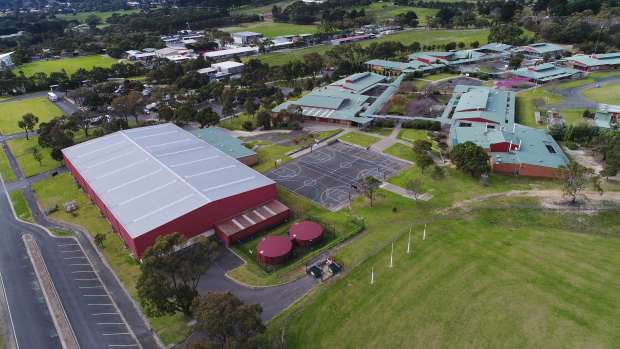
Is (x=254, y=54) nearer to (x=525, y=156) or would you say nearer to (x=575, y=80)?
(x=575, y=80)

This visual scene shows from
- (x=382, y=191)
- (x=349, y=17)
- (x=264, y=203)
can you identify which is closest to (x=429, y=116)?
(x=382, y=191)

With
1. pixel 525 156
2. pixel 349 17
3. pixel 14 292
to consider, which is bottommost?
pixel 14 292

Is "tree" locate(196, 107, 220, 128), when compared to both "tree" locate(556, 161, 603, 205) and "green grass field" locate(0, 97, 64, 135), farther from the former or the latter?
"tree" locate(556, 161, 603, 205)

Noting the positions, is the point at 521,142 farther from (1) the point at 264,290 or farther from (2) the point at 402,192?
(1) the point at 264,290

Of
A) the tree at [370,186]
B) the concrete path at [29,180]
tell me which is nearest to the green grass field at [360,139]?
the tree at [370,186]

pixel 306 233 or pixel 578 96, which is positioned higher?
pixel 578 96

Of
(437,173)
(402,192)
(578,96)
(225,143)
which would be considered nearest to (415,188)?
(402,192)
